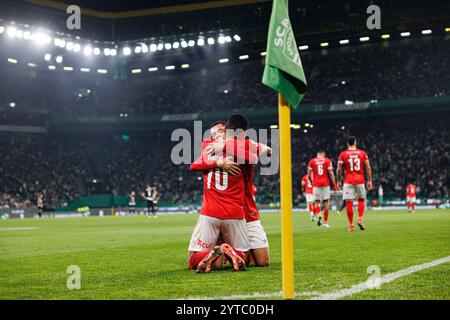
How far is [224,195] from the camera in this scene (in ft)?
28.4

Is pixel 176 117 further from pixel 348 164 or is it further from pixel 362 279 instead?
pixel 362 279

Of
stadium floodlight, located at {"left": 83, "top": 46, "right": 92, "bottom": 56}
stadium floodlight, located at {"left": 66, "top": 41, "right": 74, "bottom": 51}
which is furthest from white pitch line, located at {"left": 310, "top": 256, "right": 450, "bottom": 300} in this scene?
stadium floodlight, located at {"left": 83, "top": 46, "right": 92, "bottom": 56}

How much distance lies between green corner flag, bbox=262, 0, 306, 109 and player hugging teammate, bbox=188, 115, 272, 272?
130 inches

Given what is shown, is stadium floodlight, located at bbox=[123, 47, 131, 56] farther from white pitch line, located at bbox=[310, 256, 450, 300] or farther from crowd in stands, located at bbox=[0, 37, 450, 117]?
white pitch line, located at bbox=[310, 256, 450, 300]

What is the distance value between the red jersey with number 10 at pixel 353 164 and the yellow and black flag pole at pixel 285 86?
1304 centimetres

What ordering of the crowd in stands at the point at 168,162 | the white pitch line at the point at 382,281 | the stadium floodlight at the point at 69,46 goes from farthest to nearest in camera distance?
1. the stadium floodlight at the point at 69,46
2. the crowd in stands at the point at 168,162
3. the white pitch line at the point at 382,281

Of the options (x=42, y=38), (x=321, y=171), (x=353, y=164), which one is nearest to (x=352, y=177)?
(x=353, y=164)

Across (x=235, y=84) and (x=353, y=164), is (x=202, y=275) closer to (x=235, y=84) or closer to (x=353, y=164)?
(x=353, y=164)

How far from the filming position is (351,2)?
46.2 metres

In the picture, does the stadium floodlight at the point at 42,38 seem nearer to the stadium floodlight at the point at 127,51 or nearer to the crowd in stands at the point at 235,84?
the stadium floodlight at the point at 127,51

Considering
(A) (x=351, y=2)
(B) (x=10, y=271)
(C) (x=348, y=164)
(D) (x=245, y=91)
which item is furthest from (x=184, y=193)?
(B) (x=10, y=271)

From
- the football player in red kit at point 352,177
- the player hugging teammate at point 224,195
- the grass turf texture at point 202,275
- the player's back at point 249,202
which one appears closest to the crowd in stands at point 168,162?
the football player in red kit at point 352,177

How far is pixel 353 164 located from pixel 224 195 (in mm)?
9998

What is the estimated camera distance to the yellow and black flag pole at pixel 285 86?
497cm
